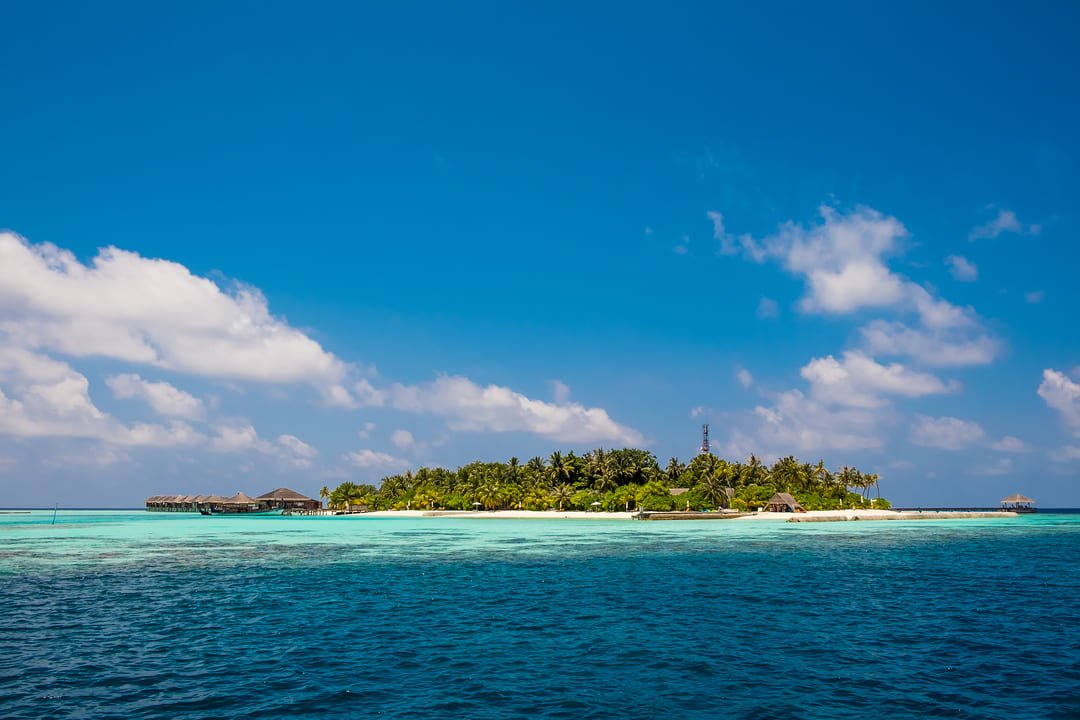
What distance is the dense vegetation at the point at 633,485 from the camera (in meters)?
120

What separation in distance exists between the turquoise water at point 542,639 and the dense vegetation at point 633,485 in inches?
2981

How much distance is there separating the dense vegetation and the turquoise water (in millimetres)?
75716

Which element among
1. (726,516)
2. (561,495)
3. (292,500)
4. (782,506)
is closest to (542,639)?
(726,516)

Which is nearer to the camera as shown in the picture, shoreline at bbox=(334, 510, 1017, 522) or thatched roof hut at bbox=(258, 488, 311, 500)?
shoreline at bbox=(334, 510, 1017, 522)

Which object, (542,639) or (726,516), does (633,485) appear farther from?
(542,639)

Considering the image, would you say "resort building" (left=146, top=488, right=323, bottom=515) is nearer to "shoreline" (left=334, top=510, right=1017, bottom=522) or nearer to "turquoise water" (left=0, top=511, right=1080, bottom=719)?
"shoreline" (left=334, top=510, right=1017, bottom=522)

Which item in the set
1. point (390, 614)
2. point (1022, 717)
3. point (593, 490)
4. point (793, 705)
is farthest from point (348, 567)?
point (593, 490)

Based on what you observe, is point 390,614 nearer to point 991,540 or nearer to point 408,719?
point 408,719

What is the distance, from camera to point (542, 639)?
22172 millimetres

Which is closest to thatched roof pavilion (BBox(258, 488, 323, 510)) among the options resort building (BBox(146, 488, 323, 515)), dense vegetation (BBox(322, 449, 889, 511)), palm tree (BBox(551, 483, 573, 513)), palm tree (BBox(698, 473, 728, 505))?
resort building (BBox(146, 488, 323, 515))

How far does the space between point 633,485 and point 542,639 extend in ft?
346

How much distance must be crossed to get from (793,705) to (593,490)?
11827cm

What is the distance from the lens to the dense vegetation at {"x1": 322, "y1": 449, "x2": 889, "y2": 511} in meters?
120

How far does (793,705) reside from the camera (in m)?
15.5
